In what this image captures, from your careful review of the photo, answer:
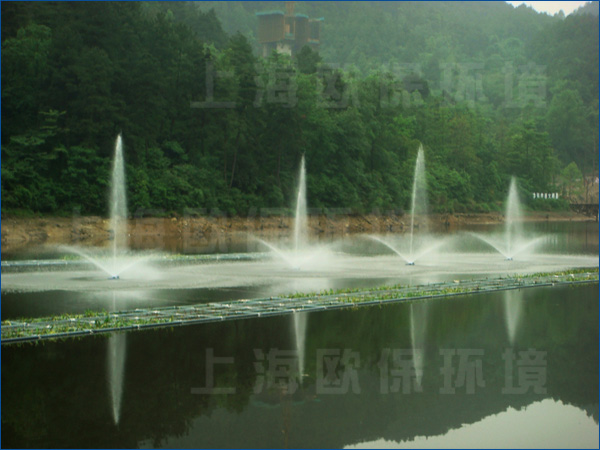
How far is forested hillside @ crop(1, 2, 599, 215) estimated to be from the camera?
156ft

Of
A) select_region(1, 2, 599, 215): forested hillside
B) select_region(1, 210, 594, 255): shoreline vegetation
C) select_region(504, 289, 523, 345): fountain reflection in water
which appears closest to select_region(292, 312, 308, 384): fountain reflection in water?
select_region(504, 289, 523, 345): fountain reflection in water

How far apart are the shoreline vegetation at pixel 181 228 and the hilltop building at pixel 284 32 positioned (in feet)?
213

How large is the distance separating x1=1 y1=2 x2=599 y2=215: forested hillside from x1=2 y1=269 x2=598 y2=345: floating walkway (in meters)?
27.7

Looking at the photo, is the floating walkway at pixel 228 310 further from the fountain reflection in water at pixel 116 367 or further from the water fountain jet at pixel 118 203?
the water fountain jet at pixel 118 203

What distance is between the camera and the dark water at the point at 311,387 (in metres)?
10.6

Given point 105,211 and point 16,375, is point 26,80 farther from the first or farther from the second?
point 16,375

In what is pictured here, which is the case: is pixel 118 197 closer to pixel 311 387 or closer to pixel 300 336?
pixel 300 336

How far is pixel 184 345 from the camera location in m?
15.0

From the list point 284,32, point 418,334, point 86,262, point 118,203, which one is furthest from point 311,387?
point 284,32

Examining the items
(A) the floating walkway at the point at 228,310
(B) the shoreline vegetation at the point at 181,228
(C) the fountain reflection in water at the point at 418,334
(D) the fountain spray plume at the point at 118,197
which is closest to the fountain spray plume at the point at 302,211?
(B) the shoreline vegetation at the point at 181,228

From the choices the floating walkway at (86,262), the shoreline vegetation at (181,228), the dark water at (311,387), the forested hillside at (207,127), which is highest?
the forested hillside at (207,127)

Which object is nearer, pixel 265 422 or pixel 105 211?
pixel 265 422

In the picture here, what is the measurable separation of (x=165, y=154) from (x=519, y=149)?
48.3 m

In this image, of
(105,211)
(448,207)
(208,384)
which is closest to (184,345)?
(208,384)
